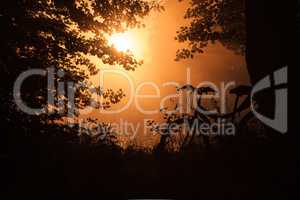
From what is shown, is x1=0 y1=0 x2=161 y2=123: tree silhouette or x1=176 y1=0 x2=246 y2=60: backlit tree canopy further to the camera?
x1=176 y1=0 x2=246 y2=60: backlit tree canopy

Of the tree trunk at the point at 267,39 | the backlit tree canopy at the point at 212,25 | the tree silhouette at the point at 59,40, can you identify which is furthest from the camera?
the backlit tree canopy at the point at 212,25

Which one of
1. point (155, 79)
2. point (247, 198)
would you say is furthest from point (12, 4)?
point (155, 79)

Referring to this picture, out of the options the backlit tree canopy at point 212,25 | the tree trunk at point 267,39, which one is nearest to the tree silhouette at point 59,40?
the tree trunk at point 267,39

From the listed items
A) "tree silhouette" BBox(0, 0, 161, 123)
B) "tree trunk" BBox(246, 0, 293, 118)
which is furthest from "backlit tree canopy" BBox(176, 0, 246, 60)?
"tree trunk" BBox(246, 0, 293, 118)

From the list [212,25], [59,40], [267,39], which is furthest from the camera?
[212,25]

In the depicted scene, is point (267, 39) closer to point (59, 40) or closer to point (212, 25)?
point (59, 40)

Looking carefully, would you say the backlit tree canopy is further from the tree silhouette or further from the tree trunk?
the tree trunk

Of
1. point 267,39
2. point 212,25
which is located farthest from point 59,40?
point 212,25

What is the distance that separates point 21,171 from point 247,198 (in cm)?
386

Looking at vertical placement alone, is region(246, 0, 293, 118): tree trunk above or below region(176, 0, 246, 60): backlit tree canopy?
below

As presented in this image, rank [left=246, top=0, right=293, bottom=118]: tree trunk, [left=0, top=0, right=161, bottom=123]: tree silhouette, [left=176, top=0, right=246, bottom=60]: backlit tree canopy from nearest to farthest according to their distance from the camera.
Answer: [left=246, top=0, right=293, bottom=118]: tree trunk → [left=0, top=0, right=161, bottom=123]: tree silhouette → [left=176, top=0, right=246, bottom=60]: backlit tree canopy

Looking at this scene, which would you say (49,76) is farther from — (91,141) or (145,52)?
(145,52)

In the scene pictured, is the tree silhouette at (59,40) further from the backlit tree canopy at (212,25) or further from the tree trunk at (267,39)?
the backlit tree canopy at (212,25)

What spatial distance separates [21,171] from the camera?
19.6 feet
